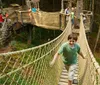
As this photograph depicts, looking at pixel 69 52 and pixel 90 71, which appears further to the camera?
pixel 69 52

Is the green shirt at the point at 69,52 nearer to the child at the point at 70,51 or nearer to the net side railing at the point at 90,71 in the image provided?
the child at the point at 70,51

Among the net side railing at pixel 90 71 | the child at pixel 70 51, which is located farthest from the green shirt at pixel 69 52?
the net side railing at pixel 90 71

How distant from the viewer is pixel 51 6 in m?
20.8

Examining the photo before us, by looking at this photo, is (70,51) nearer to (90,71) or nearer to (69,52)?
(69,52)

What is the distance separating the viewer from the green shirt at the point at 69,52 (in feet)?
15.6

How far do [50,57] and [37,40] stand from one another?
12.8m

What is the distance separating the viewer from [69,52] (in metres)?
4.88

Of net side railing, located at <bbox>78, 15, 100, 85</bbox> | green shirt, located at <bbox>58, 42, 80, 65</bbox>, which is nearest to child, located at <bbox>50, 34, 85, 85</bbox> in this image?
green shirt, located at <bbox>58, 42, 80, 65</bbox>

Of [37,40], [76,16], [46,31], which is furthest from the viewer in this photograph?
[46,31]

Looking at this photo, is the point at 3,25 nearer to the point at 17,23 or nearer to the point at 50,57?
the point at 17,23

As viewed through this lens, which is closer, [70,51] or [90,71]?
[90,71]

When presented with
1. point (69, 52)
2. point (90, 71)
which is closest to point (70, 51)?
point (69, 52)

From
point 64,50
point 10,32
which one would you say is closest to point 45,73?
point 64,50

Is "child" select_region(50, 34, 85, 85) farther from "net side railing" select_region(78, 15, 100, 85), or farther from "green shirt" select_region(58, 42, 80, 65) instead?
"net side railing" select_region(78, 15, 100, 85)
